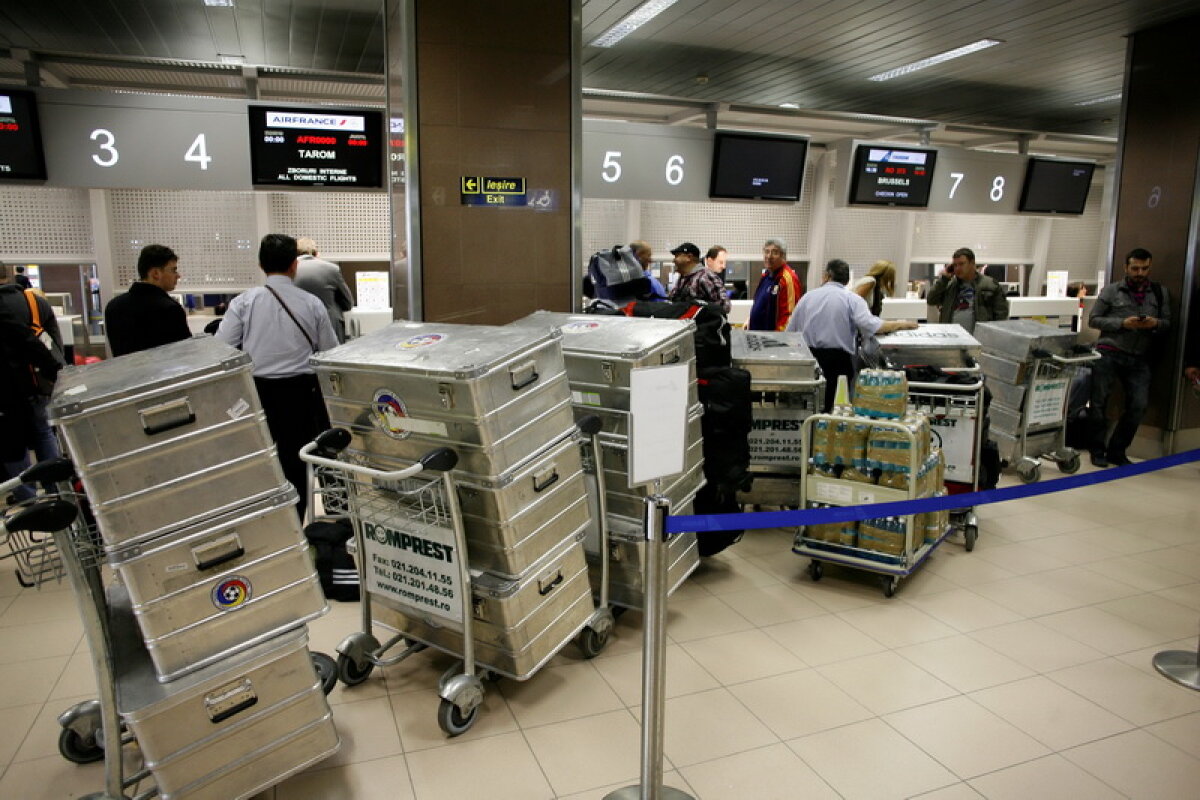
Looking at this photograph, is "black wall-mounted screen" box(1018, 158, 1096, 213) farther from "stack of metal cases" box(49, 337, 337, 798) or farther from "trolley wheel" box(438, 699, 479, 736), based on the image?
"stack of metal cases" box(49, 337, 337, 798)

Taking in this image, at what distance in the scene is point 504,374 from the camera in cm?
260

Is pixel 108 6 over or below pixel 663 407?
over

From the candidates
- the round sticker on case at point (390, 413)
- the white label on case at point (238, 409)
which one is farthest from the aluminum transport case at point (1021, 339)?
the white label on case at point (238, 409)

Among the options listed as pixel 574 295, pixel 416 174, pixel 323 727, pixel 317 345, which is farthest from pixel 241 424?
pixel 574 295

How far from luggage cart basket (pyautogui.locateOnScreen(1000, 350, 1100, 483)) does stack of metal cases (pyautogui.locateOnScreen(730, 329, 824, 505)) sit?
86.5 inches

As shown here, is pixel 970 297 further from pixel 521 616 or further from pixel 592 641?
pixel 521 616

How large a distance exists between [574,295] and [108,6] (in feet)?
12.7

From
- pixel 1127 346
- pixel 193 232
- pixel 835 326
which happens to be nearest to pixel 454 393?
pixel 835 326

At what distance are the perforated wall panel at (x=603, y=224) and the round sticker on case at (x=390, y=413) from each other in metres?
8.64

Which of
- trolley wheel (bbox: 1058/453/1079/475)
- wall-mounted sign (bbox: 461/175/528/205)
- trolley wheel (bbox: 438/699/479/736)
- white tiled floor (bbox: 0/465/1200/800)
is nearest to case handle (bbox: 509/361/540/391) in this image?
trolley wheel (bbox: 438/699/479/736)

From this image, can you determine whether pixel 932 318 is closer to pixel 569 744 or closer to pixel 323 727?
pixel 569 744

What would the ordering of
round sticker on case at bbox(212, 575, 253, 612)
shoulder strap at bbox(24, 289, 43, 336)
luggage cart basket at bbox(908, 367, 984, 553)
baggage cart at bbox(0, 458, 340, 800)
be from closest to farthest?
baggage cart at bbox(0, 458, 340, 800) < round sticker on case at bbox(212, 575, 253, 612) < luggage cart basket at bbox(908, 367, 984, 553) < shoulder strap at bbox(24, 289, 43, 336)

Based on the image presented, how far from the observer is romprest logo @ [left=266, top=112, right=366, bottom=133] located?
5.39 m

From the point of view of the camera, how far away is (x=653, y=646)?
7.20 feet
